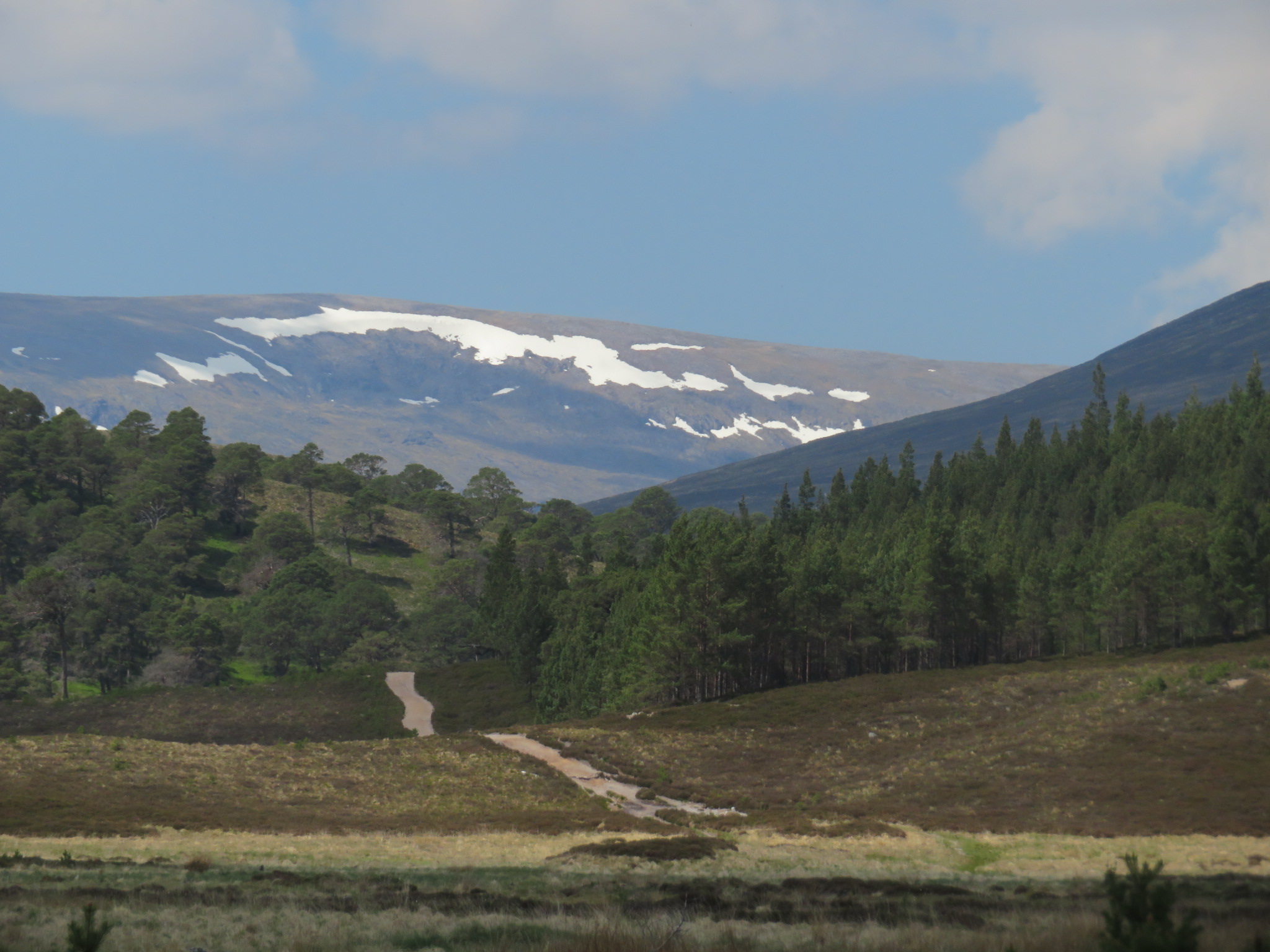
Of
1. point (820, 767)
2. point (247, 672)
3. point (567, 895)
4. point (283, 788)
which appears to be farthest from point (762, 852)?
point (247, 672)

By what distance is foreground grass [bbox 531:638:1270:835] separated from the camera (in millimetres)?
48188

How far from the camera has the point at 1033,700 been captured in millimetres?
74875

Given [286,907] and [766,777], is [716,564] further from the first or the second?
[286,907]

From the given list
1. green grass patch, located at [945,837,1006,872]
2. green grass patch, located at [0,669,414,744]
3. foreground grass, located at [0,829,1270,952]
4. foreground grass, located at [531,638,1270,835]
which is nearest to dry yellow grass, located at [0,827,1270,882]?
green grass patch, located at [945,837,1006,872]

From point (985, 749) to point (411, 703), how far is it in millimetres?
70653

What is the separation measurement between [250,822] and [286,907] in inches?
1086

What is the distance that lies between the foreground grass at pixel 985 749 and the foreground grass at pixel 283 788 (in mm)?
6812

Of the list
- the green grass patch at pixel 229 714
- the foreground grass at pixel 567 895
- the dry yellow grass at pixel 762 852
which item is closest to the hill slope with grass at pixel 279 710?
the green grass patch at pixel 229 714

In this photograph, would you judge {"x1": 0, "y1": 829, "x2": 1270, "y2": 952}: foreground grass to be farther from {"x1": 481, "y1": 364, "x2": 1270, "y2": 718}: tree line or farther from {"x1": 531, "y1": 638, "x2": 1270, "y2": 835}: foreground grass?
{"x1": 481, "y1": 364, "x2": 1270, "y2": 718}: tree line

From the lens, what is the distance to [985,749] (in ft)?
208

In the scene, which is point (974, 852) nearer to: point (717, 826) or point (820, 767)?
point (717, 826)

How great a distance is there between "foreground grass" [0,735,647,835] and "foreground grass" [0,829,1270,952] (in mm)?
4668

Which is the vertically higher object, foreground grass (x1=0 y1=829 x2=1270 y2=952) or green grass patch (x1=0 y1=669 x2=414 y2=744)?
foreground grass (x1=0 y1=829 x2=1270 y2=952)

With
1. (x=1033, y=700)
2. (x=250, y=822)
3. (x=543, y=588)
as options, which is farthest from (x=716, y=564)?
(x=250, y=822)
